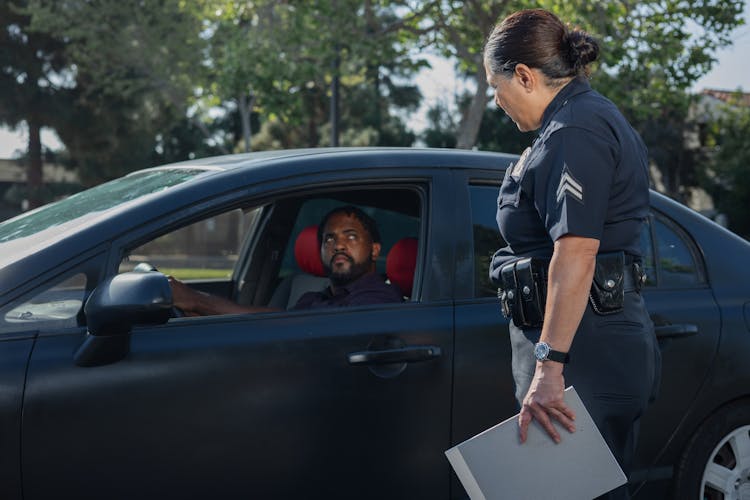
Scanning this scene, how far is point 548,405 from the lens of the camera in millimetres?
2287

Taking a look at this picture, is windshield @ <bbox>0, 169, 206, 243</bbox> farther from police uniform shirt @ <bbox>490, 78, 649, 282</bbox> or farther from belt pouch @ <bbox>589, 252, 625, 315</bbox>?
belt pouch @ <bbox>589, 252, 625, 315</bbox>

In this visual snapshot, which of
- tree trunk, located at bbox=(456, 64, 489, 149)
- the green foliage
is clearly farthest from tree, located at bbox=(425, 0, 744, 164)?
the green foliage

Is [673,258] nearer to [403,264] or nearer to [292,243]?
[403,264]

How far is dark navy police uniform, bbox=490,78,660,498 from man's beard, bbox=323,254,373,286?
1.24m

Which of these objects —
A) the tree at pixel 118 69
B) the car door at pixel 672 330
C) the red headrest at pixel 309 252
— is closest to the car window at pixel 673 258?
the car door at pixel 672 330

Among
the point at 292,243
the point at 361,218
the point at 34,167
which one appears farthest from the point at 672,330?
the point at 34,167

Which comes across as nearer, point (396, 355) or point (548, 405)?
point (548, 405)

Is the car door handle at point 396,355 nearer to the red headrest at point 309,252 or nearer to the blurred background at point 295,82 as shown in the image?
the red headrest at point 309,252

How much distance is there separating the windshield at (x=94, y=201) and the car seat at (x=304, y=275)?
2.62 ft

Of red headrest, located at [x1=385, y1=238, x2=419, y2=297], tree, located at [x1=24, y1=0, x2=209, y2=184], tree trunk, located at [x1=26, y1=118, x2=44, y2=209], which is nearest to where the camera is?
red headrest, located at [x1=385, y1=238, x2=419, y2=297]

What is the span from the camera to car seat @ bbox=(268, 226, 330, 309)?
3975 millimetres

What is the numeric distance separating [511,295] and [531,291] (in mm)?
74

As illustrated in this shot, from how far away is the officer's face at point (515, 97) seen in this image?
247 cm

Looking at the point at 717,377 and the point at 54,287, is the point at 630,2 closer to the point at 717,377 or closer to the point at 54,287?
the point at 717,377
